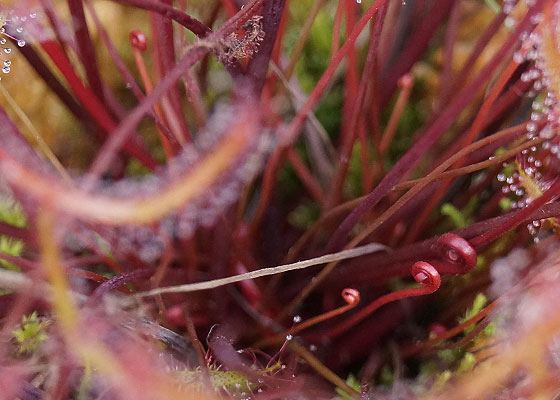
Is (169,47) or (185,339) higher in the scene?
(169,47)

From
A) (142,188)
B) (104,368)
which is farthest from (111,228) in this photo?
(104,368)

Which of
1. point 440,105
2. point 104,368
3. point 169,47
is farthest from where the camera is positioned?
point 440,105

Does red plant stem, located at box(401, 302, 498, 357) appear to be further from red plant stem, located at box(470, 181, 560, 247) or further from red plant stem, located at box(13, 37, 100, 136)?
red plant stem, located at box(13, 37, 100, 136)

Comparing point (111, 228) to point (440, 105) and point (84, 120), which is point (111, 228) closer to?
point (84, 120)

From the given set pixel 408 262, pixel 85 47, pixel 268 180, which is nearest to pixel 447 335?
pixel 408 262

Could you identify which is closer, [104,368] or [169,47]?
[104,368]

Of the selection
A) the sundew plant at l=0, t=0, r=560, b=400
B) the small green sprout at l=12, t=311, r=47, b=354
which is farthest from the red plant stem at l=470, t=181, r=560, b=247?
the small green sprout at l=12, t=311, r=47, b=354
